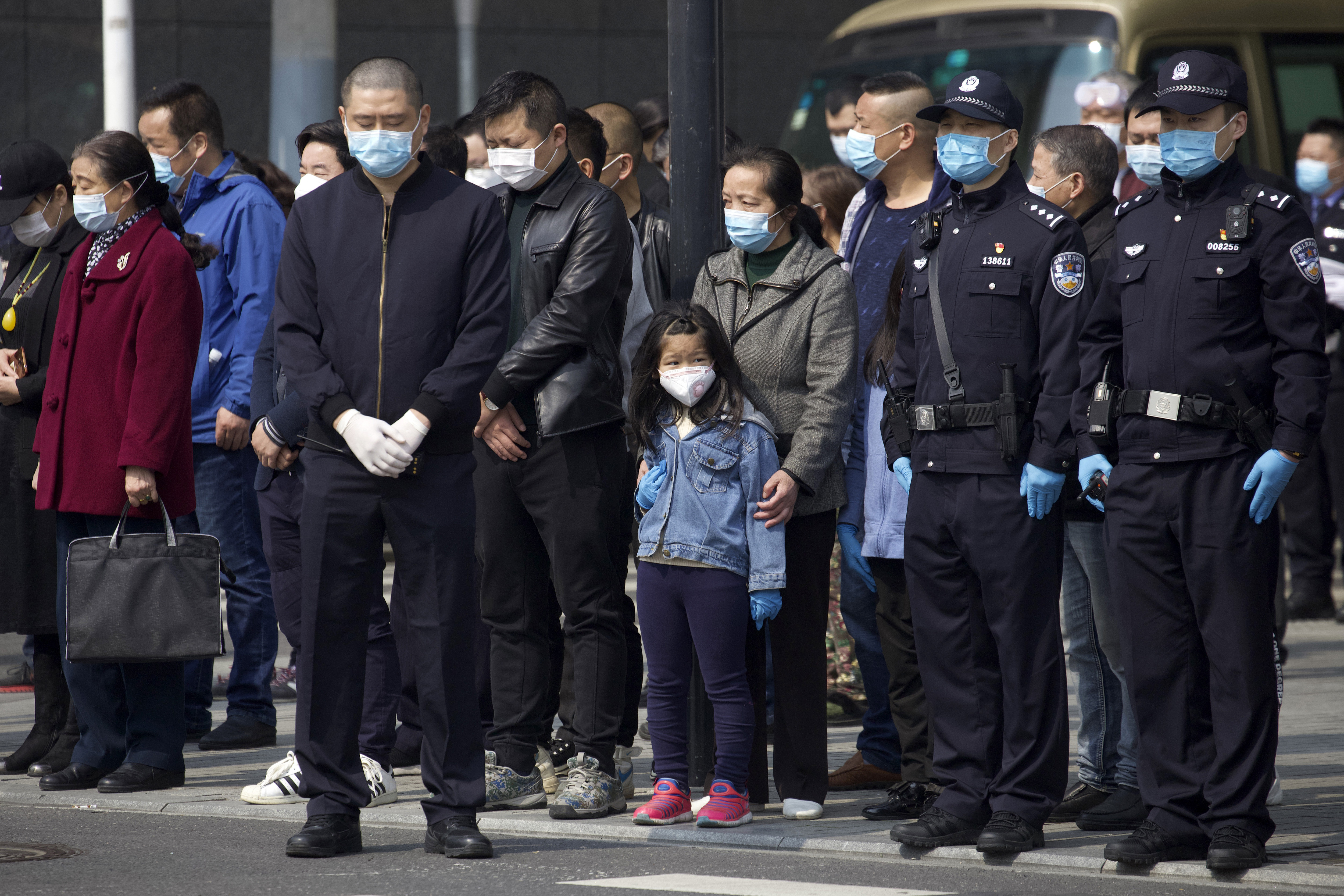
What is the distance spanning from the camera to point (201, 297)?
7457 millimetres

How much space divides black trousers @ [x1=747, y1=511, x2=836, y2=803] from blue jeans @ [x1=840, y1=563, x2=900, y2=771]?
0.56m

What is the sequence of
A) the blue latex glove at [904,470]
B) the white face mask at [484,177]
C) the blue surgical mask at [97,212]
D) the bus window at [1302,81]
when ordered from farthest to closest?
the bus window at [1302,81]
the white face mask at [484,177]
the blue surgical mask at [97,212]
the blue latex glove at [904,470]

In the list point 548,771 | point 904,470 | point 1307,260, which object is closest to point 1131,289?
point 1307,260

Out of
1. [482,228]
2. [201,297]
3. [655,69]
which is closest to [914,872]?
[482,228]

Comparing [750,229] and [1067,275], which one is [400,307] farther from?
[1067,275]

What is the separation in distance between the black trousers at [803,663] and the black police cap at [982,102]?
1.31 m

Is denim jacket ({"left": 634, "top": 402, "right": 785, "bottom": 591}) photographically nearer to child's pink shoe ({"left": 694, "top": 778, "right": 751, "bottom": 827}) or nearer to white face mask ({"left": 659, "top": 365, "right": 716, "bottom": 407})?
white face mask ({"left": 659, "top": 365, "right": 716, "bottom": 407})

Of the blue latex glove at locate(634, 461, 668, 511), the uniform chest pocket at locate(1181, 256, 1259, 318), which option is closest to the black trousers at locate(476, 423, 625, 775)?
the blue latex glove at locate(634, 461, 668, 511)

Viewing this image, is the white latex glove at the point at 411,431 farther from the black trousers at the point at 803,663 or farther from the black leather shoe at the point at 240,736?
the black leather shoe at the point at 240,736

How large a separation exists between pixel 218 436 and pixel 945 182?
308 centimetres

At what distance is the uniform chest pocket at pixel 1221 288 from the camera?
5.40 metres

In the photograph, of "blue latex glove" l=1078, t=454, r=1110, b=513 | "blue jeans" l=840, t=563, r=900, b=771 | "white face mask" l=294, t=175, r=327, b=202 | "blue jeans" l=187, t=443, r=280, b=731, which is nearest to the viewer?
"blue latex glove" l=1078, t=454, r=1110, b=513

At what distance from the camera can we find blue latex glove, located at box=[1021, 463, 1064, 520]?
5582 mm

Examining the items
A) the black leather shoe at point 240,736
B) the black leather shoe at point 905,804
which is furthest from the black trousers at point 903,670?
the black leather shoe at point 240,736
